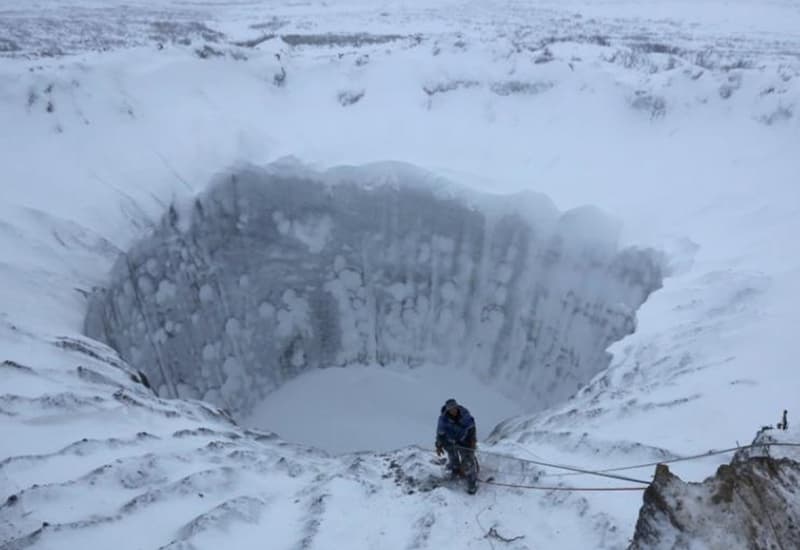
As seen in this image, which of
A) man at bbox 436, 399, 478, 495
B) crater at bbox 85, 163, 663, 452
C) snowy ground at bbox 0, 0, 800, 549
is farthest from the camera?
crater at bbox 85, 163, 663, 452

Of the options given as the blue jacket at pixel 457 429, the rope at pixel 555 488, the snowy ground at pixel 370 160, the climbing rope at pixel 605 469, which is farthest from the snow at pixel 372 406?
the climbing rope at pixel 605 469

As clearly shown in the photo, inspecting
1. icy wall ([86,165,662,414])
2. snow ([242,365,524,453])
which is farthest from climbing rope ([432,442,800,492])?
snow ([242,365,524,453])

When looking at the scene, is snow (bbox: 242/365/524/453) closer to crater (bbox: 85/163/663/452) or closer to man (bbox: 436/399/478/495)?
crater (bbox: 85/163/663/452)

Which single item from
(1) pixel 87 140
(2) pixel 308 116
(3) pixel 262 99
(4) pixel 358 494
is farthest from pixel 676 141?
(1) pixel 87 140

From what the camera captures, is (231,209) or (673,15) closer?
(231,209)

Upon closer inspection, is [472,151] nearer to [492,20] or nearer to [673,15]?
[492,20]

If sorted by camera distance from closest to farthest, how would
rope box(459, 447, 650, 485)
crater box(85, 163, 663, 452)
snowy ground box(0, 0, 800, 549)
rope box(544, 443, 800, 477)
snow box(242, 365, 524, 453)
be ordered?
rope box(544, 443, 800, 477) < rope box(459, 447, 650, 485) < snowy ground box(0, 0, 800, 549) < crater box(85, 163, 663, 452) < snow box(242, 365, 524, 453)
